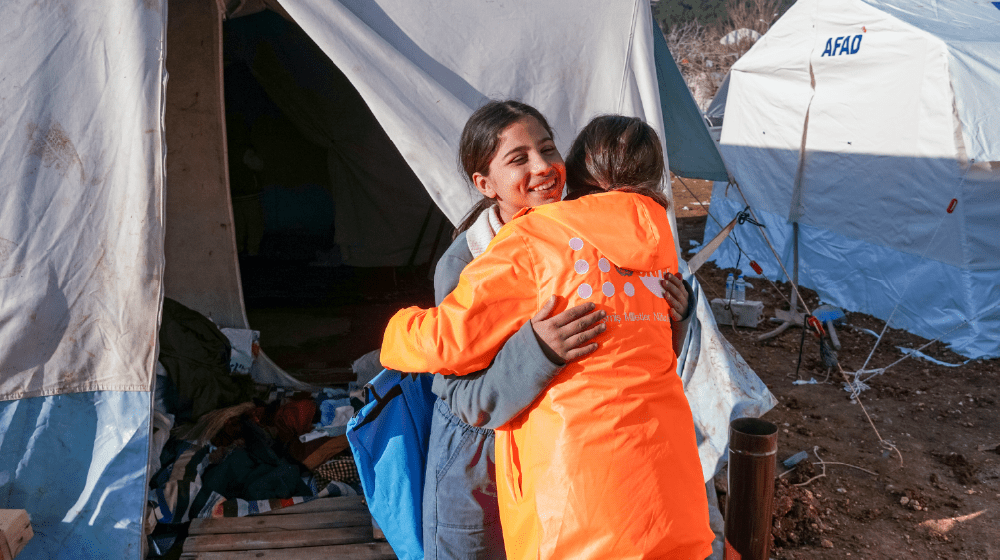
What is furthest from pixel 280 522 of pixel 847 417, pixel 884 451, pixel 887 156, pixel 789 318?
pixel 887 156

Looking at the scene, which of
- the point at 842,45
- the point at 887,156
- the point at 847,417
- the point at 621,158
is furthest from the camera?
the point at 842,45

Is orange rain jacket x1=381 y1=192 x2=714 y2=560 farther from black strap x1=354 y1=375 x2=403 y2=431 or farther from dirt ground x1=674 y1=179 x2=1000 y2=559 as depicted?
dirt ground x1=674 y1=179 x2=1000 y2=559

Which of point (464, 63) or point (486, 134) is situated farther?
point (464, 63)

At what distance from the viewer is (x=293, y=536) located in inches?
101

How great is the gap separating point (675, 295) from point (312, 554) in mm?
1858

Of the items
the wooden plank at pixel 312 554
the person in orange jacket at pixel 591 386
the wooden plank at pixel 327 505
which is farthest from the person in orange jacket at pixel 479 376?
the wooden plank at pixel 327 505

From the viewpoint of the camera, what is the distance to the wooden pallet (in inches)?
97.1

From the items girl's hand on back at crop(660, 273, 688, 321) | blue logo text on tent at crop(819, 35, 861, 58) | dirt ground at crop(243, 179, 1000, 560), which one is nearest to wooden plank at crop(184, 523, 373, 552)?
dirt ground at crop(243, 179, 1000, 560)

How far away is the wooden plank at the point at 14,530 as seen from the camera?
1.95 metres

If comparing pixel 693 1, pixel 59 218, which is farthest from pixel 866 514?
pixel 693 1

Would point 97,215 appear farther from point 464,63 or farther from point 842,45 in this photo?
point 842,45

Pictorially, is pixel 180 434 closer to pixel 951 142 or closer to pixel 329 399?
pixel 329 399

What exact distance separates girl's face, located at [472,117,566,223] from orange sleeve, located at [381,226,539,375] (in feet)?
1.03

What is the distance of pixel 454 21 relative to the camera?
8.41 ft
